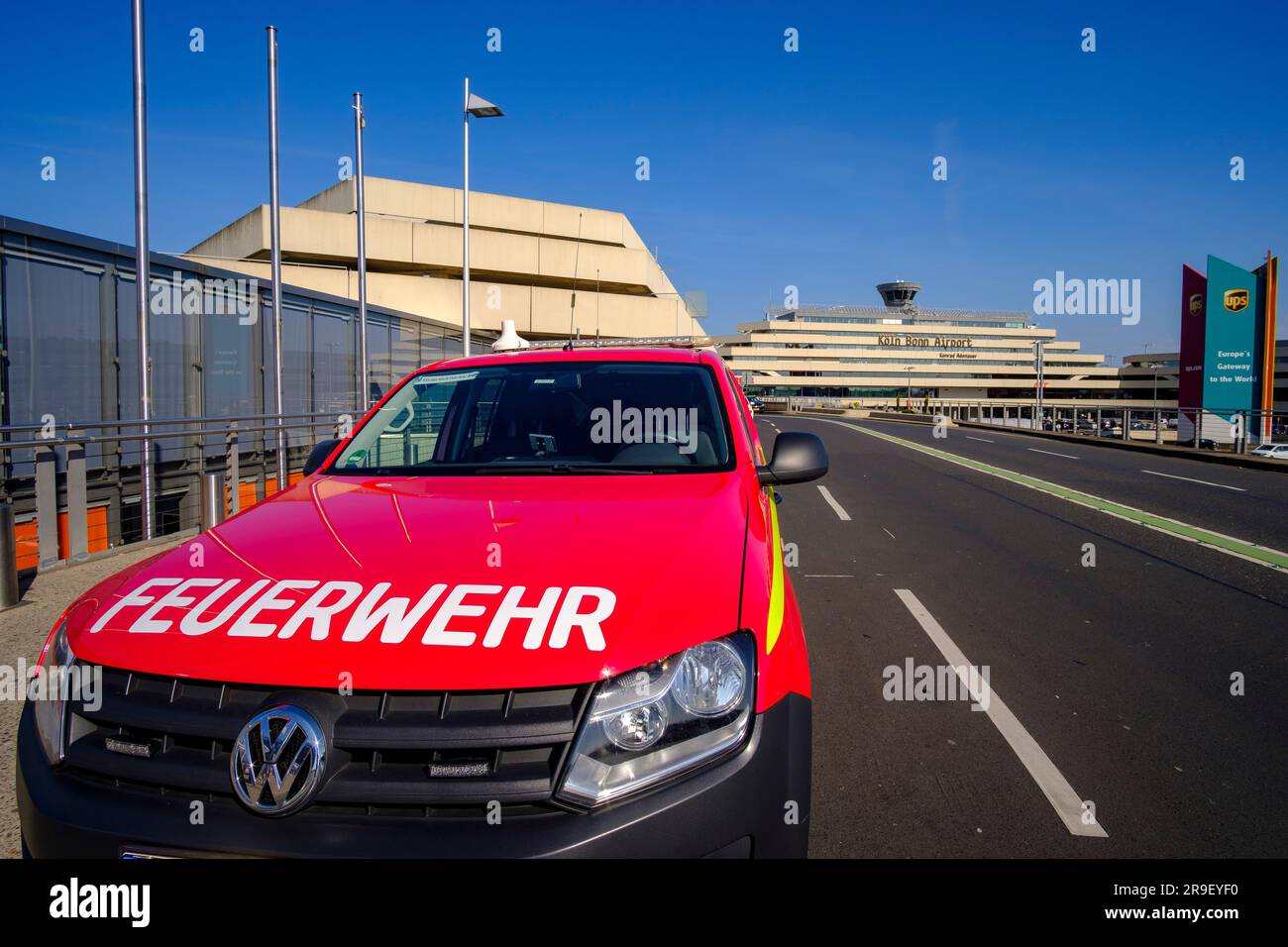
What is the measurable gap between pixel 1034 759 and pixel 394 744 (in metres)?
3.00

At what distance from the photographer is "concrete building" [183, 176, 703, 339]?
40.8 meters

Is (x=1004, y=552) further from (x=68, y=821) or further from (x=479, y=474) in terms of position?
(x=68, y=821)

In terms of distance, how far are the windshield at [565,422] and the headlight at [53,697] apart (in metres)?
1.41

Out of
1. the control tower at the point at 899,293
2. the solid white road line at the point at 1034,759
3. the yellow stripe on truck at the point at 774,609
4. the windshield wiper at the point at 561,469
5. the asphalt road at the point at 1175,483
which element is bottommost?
the solid white road line at the point at 1034,759

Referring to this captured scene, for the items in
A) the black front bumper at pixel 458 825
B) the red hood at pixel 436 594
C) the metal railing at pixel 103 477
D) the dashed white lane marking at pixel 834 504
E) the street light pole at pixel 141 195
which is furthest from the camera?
the dashed white lane marking at pixel 834 504

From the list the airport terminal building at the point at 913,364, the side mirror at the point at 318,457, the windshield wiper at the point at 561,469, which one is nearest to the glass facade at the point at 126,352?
the side mirror at the point at 318,457

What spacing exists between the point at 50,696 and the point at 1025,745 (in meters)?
3.70

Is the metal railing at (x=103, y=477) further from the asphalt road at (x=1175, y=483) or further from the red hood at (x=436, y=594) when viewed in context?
the asphalt road at (x=1175, y=483)

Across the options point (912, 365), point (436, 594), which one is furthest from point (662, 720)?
point (912, 365)

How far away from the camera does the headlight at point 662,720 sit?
74.5 inches

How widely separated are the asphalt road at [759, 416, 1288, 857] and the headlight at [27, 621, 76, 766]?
228cm

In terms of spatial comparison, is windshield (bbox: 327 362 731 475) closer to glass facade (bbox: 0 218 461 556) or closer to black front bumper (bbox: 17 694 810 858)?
black front bumper (bbox: 17 694 810 858)

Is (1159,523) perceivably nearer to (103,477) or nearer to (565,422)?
(565,422)
